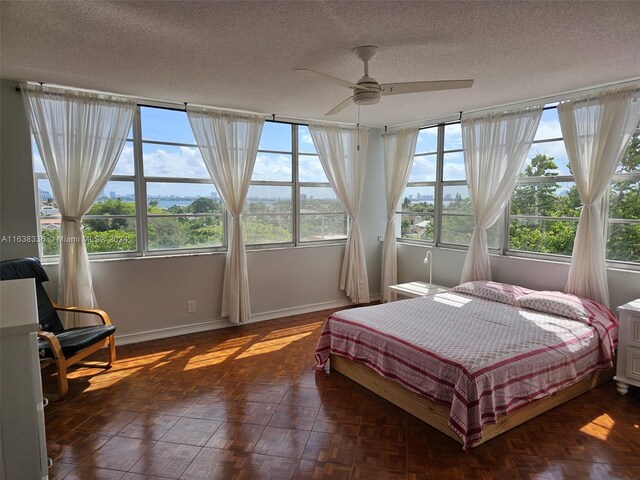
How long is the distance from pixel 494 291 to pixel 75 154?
4.22 metres

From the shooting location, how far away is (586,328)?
3.01 metres

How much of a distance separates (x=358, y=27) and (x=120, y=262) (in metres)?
3.19

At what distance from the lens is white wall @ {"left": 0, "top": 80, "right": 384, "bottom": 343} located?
11.5 feet

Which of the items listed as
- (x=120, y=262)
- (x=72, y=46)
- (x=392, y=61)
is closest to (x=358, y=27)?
(x=392, y=61)

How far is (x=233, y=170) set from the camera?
14.6 ft

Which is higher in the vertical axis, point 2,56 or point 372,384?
point 2,56

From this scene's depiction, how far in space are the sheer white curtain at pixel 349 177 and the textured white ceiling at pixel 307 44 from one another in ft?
4.40

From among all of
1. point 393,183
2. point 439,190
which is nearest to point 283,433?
point 439,190

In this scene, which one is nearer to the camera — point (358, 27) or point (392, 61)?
point (358, 27)

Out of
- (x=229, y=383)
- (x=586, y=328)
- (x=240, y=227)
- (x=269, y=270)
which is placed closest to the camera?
(x=586, y=328)

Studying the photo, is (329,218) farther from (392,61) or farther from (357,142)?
(392,61)

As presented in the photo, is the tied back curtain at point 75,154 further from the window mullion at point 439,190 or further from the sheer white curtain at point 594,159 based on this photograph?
the sheer white curtain at point 594,159

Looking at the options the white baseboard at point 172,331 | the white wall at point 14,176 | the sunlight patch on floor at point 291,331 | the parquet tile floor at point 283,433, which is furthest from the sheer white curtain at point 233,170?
the white wall at point 14,176

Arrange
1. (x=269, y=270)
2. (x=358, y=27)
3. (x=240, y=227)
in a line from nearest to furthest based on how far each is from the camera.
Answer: (x=358, y=27) → (x=240, y=227) → (x=269, y=270)
